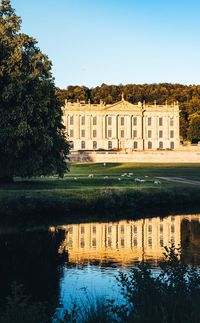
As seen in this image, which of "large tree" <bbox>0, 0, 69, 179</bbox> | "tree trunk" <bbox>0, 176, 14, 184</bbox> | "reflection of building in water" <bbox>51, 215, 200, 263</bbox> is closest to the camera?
"reflection of building in water" <bbox>51, 215, 200, 263</bbox>


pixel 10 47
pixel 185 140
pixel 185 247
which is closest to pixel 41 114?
pixel 10 47

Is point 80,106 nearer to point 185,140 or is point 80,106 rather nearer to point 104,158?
point 185,140

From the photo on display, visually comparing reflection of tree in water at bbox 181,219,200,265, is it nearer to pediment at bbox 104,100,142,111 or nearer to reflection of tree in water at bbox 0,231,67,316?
reflection of tree in water at bbox 0,231,67,316

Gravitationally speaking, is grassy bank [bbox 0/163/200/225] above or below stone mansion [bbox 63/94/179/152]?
below

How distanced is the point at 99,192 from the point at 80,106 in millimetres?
87065

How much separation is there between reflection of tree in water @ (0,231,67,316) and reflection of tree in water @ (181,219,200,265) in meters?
4.10

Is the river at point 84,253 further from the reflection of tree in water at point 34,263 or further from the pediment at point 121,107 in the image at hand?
the pediment at point 121,107

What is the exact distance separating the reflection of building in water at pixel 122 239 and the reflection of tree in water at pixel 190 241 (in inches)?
9.9

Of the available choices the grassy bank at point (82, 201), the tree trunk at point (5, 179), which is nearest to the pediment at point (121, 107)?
the grassy bank at point (82, 201)

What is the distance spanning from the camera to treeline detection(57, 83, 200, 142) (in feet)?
419

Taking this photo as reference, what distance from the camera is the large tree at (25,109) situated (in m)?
31.2

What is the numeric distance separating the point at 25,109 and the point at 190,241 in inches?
563

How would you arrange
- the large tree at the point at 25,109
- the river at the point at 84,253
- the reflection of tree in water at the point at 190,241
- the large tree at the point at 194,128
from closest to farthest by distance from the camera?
the river at the point at 84,253 → the reflection of tree in water at the point at 190,241 → the large tree at the point at 25,109 → the large tree at the point at 194,128

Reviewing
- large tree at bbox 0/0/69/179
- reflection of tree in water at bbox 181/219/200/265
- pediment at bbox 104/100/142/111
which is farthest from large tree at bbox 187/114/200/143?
reflection of tree in water at bbox 181/219/200/265
